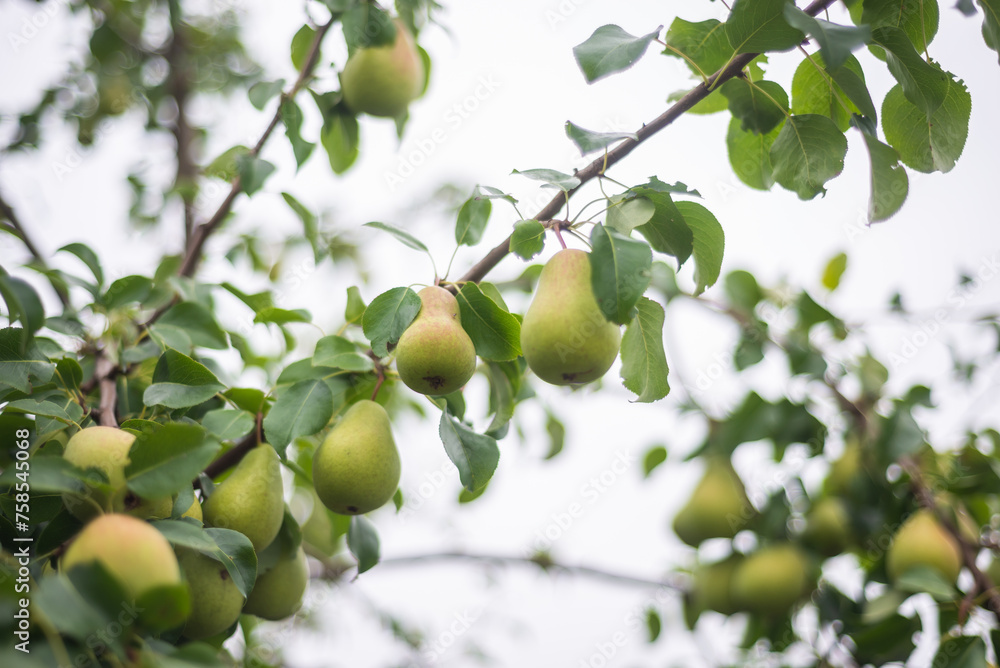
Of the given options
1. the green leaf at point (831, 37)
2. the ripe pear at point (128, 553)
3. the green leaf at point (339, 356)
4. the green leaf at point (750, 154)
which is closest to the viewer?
the ripe pear at point (128, 553)

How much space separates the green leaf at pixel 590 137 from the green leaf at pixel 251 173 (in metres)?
0.62

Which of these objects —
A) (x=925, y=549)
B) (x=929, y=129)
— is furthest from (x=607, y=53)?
(x=925, y=549)

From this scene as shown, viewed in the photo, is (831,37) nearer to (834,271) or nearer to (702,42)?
(702,42)

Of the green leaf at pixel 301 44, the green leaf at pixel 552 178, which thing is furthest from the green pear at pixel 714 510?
the green leaf at pixel 301 44

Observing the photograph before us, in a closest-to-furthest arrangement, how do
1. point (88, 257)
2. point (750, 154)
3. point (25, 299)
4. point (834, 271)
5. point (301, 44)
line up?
point (25, 299) → point (750, 154) → point (88, 257) → point (301, 44) → point (834, 271)

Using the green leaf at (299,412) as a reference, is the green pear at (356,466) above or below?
below

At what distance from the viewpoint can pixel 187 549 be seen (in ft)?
2.48

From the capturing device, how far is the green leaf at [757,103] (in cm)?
87

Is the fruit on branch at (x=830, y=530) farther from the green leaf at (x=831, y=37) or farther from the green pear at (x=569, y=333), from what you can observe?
the green leaf at (x=831, y=37)

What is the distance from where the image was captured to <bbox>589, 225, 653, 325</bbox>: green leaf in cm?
64

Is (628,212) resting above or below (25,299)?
above

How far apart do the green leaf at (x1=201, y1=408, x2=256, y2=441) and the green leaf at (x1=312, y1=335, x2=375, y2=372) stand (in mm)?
113

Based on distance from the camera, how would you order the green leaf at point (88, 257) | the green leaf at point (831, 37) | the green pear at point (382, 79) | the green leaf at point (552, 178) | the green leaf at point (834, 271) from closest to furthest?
the green leaf at point (831, 37) < the green leaf at point (552, 178) < the green leaf at point (88, 257) < the green pear at point (382, 79) < the green leaf at point (834, 271)

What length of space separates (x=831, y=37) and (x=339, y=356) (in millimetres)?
660
